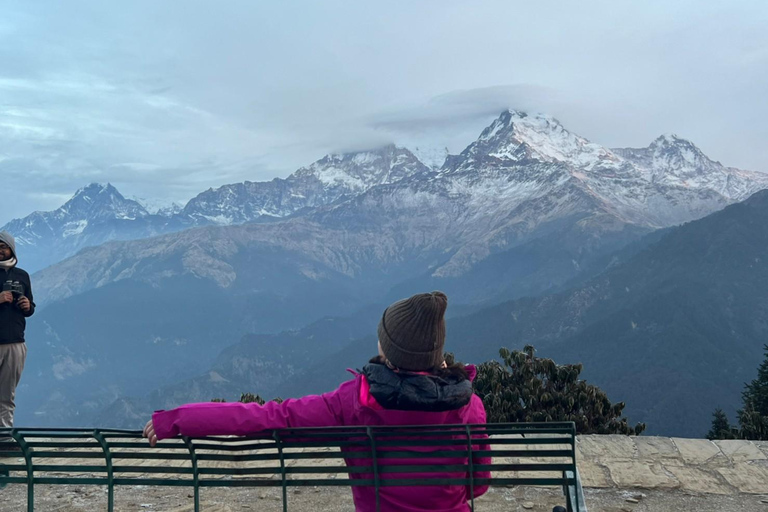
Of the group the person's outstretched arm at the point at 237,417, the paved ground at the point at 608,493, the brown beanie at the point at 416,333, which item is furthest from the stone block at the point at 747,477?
the person's outstretched arm at the point at 237,417

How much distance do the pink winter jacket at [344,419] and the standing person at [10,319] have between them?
184 inches

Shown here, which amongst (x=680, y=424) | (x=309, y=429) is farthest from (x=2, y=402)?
(x=680, y=424)

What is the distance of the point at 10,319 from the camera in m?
7.51

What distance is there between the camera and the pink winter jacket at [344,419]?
3.68 meters

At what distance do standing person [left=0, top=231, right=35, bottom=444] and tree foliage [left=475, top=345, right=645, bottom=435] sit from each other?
25.7 ft

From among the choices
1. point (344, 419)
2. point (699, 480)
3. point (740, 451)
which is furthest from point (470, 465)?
point (740, 451)

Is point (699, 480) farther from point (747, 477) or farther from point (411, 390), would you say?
point (411, 390)

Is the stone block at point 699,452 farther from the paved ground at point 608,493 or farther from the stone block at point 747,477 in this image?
the stone block at point 747,477

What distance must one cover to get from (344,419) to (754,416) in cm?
1053

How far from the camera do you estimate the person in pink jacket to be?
3.68m

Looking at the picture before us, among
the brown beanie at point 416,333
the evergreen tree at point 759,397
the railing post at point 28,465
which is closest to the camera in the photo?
the brown beanie at point 416,333

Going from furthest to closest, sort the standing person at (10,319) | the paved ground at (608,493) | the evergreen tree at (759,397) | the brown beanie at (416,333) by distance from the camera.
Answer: the evergreen tree at (759,397)
the standing person at (10,319)
the paved ground at (608,493)
the brown beanie at (416,333)

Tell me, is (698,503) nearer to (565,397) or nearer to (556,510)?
(556,510)

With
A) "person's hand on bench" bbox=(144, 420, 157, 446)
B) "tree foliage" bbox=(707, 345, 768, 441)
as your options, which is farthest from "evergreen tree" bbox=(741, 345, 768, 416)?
"person's hand on bench" bbox=(144, 420, 157, 446)
